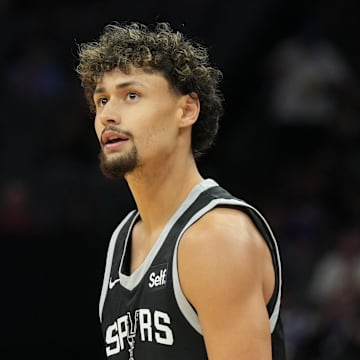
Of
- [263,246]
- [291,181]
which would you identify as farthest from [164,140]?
[291,181]

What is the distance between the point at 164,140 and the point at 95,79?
0.39 m

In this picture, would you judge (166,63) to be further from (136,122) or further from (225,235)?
(225,235)

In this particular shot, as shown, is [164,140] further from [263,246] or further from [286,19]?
[286,19]

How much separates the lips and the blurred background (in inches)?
153

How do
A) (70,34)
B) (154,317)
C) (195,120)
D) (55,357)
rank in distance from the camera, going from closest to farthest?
(154,317)
(195,120)
(55,357)
(70,34)

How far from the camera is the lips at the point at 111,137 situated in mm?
3764

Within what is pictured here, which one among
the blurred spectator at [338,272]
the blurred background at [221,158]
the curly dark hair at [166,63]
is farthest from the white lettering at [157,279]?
the blurred spectator at [338,272]

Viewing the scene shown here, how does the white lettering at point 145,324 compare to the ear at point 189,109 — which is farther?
the ear at point 189,109

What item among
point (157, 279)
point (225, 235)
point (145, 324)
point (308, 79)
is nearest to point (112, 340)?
point (145, 324)

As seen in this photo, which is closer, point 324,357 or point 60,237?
point 324,357

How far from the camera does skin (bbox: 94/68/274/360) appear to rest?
133 inches

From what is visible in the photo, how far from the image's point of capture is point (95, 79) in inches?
157

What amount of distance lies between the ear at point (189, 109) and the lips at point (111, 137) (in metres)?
0.24

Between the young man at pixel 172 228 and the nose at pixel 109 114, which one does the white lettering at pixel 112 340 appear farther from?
the nose at pixel 109 114
